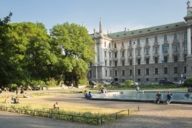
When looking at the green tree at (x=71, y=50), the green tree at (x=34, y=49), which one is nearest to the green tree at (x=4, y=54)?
the green tree at (x=34, y=49)

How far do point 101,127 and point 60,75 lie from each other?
41.8m

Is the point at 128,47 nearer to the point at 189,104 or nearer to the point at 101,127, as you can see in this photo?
the point at 189,104

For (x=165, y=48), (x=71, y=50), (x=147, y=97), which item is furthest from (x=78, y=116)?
(x=165, y=48)

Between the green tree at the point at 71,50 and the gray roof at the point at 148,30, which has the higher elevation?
the gray roof at the point at 148,30

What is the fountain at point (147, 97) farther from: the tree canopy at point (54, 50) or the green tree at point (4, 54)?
the green tree at point (4, 54)

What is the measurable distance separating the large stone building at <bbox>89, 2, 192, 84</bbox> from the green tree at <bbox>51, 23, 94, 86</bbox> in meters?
37.0

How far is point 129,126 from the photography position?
69.9ft

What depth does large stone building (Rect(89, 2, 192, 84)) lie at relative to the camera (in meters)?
96.9

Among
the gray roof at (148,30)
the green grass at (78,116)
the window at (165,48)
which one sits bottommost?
the green grass at (78,116)

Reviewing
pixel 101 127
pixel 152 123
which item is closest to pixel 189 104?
pixel 152 123

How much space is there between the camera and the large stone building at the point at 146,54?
96.9 metres

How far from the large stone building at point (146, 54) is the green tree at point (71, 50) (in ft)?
121

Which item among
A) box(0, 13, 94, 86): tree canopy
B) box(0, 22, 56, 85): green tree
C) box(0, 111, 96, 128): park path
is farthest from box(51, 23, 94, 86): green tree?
box(0, 111, 96, 128): park path

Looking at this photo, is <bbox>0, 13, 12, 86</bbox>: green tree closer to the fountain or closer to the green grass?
the green grass
